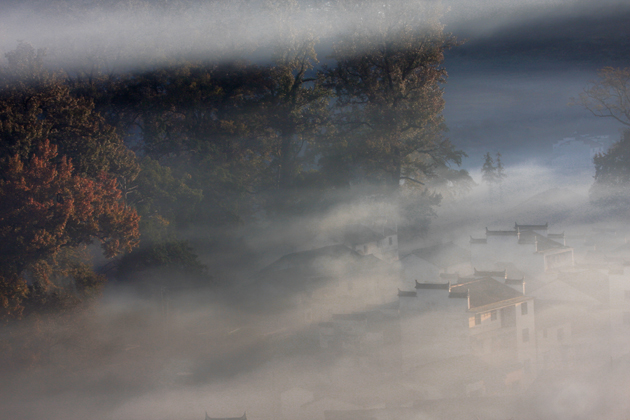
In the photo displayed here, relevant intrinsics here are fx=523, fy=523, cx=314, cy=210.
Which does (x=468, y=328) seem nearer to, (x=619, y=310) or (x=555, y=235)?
(x=619, y=310)

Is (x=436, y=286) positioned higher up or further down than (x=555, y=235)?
further down

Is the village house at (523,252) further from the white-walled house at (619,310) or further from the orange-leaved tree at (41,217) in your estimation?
the orange-leaved tree at (41,217)

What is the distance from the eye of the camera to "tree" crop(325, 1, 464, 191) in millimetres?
31250

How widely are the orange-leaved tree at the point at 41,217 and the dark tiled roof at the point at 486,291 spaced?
17.8 meters

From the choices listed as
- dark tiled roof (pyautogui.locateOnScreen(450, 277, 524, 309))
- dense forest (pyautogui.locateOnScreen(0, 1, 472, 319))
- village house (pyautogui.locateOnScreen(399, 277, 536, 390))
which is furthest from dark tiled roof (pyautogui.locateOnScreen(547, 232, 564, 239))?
village house (pyautogui.locateOnScreen(399, 277, 536, 390))

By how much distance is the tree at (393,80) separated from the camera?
3125 centimetres

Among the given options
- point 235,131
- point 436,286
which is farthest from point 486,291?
point 235,131

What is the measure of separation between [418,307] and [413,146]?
1011 cm

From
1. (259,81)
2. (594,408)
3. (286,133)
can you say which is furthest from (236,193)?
(594,408)

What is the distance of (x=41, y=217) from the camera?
20.8 meters

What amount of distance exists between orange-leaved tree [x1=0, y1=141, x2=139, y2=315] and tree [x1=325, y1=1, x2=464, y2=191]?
15810mm

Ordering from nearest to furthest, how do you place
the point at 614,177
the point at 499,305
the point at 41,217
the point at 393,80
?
the point at 41,217 < the point at 499,305 < the point at 393,80 < the point at 614,177

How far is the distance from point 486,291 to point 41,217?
22321mm

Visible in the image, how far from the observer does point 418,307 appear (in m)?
27.7
